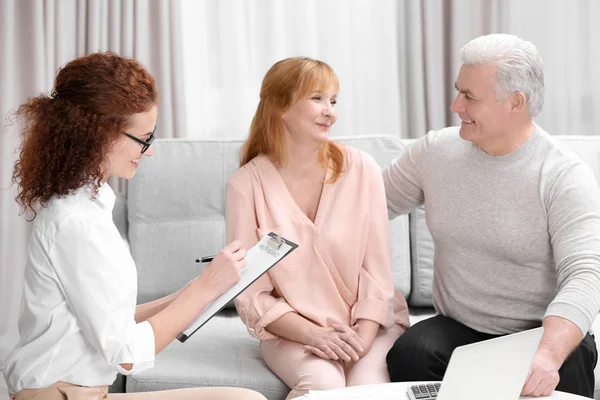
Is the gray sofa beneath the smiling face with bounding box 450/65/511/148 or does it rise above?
beneath

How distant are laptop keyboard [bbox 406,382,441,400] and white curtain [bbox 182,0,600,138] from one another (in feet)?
6.78

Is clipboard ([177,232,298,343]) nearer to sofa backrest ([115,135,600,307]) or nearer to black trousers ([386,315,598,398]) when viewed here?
black trousers ([386,315,598,398])

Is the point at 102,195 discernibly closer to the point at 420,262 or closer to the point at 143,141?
the point at 143,141

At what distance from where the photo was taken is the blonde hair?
245 centimetres

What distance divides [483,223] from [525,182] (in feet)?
0.52

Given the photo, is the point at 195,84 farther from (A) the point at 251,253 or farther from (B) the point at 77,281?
(B) the point at 77,281

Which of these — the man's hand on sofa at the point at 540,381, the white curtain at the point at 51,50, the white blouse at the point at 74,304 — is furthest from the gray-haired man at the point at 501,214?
the white curtain at the point at 51,50

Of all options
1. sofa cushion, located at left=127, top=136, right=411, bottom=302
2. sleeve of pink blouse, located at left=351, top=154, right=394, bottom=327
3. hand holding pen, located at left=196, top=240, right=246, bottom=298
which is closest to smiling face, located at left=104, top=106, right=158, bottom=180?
hand holding pen, located at left=196, top=240, right=246, bottom=298

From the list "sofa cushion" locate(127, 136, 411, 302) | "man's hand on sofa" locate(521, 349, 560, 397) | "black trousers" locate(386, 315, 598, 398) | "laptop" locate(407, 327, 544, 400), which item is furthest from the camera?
"sofa cushion" locate(127, 136, 411, 302)

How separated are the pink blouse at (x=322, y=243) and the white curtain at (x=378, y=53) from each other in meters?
1.33

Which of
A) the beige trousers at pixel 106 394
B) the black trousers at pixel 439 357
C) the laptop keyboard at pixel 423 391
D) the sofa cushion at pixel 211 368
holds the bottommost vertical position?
the sofa cushion at pixel 211 368

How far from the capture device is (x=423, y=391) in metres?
1.78

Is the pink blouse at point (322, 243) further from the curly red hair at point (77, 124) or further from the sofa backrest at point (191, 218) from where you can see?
the curly red hair at point (77, 124)

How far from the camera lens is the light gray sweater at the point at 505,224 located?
217 cm
